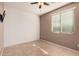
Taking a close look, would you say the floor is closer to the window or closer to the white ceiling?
the window

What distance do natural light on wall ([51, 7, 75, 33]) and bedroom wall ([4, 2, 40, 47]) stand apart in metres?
0.34

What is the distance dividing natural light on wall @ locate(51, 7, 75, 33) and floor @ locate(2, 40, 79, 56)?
1.05ft

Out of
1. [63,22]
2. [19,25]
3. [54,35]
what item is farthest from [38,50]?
[63,22]

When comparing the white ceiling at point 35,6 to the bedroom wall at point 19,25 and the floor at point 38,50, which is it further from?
the floor at point 38,50

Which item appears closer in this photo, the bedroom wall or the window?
the bedroom wall

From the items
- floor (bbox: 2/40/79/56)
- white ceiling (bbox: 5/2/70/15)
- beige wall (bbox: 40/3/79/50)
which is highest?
white ceiling (bbox: 5/2/70/15)

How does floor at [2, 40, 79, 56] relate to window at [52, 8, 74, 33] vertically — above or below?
below

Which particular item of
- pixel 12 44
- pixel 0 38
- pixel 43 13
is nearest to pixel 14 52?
pixel 12 44

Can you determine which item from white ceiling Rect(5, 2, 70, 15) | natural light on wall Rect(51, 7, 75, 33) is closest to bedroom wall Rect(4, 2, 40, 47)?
white ceiling Rect(5, 2, 70, 15)

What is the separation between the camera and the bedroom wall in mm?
1867

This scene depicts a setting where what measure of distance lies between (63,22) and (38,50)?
28.2 inches

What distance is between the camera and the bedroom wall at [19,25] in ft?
6.13

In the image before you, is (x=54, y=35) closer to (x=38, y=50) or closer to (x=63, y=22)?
(x=63, y=22)

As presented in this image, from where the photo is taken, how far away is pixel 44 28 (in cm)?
211
